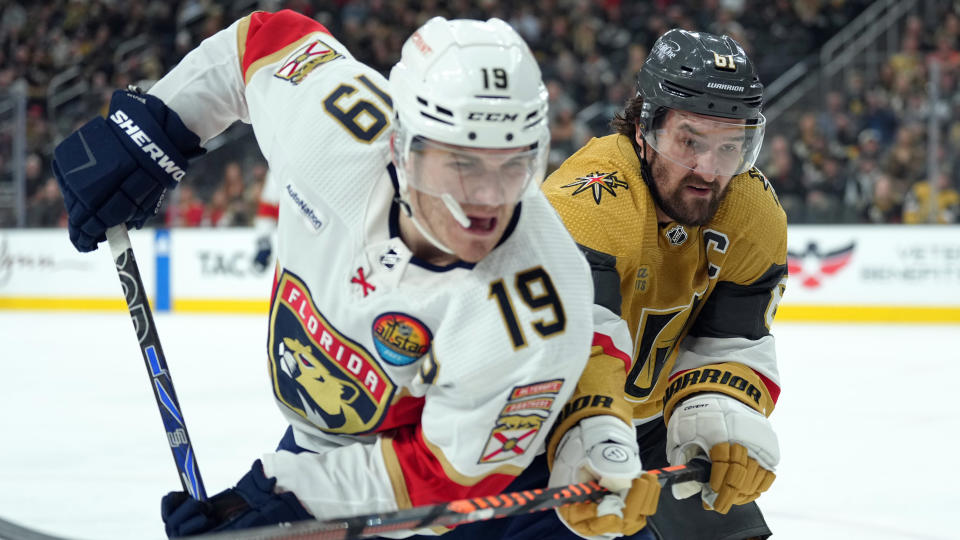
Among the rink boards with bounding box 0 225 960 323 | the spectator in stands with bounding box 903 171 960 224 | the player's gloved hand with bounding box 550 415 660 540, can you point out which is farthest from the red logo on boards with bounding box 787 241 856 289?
the player's gloved hand with bounding box 550 415 660 540

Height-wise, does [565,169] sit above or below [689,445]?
above

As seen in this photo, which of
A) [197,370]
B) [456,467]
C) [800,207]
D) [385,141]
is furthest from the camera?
[800,207]

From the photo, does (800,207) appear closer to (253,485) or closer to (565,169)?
(565,169)

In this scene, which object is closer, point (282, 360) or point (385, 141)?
point (385, 141)

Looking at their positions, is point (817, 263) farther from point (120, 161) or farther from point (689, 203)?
point (120, 161)

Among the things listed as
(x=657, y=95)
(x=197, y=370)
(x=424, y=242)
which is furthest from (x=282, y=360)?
(x=197, y=370)

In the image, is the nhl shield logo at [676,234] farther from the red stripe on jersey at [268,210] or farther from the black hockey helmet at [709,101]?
the red stripe on jersey at [268,210]

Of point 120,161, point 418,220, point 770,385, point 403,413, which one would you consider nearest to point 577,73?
point 770,385

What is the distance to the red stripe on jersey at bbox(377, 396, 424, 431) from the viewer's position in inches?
68.2

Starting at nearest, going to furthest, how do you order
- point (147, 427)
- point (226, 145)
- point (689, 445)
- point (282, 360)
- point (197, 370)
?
1. point (282, 360)
2. point (689, 445)
3. point (147, 427)
4. point (197, 370)
5. point (226, 145)

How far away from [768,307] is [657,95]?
505 mm

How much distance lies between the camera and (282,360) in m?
1.83

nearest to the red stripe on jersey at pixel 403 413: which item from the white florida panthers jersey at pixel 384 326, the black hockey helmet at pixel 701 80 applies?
the white florida panthers jersey at pixel 384 326

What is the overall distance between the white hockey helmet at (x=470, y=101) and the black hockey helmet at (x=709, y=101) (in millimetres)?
704
